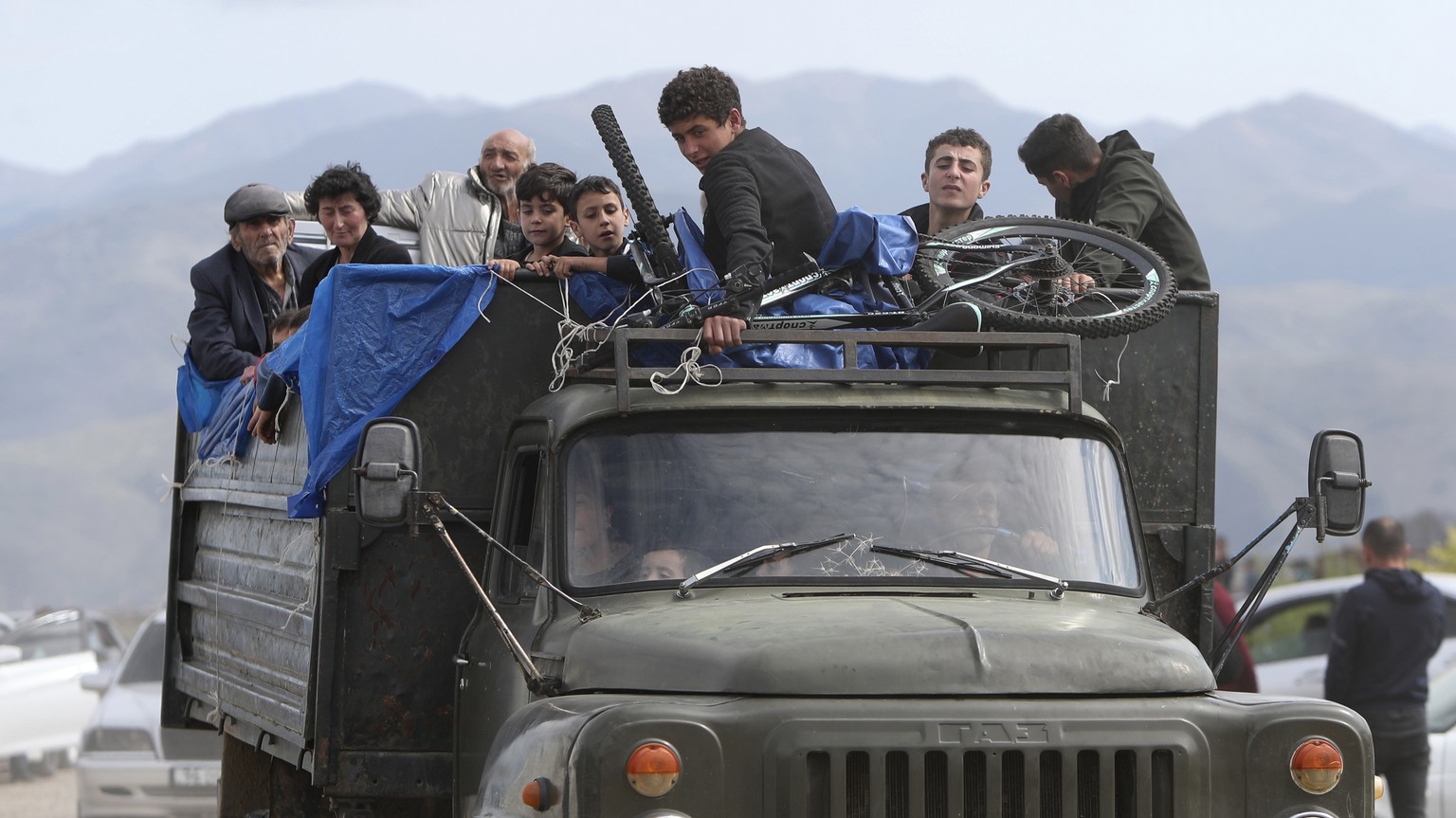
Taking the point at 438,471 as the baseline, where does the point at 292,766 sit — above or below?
below

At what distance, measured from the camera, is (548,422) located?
20.6 feet

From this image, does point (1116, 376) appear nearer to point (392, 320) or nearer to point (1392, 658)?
point (392, 320)

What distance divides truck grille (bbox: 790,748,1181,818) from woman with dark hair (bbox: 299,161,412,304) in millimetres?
4489

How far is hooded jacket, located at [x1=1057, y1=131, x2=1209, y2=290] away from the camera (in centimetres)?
777

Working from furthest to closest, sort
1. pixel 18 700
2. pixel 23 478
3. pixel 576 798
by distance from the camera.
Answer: pixel 23 478
pixel 18 700
pixel 576 798

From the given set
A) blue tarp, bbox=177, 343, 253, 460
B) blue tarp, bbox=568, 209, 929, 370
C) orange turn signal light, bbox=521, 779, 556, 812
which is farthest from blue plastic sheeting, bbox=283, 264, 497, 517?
orange turn signal light, bbox=521, 779, 556, 812

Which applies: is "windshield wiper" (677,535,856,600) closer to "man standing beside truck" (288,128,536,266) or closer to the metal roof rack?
the metal roof rack

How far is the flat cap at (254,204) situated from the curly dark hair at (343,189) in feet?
1.05

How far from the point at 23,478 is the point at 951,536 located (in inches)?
5104

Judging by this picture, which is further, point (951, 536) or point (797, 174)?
point (797, 174)

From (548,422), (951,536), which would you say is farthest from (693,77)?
(951,536)

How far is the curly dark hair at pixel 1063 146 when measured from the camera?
8109 millimetres

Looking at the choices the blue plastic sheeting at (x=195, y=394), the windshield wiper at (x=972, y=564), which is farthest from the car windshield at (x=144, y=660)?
the windshield wiper at (x=972, y=564)

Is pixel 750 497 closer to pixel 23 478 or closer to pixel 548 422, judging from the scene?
pixel 548 422
